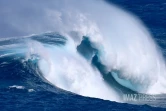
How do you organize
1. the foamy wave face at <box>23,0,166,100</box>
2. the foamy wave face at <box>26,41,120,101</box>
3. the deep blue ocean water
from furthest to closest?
the foamy wave face at <box>23,0,166,100</box> → the foamy wave face at <box>26,41,120,101</box> → the deep blue ocean water

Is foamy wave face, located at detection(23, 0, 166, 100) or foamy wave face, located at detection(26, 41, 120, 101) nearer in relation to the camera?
foamy wave face, located at detection(26, 41, 120, 101)

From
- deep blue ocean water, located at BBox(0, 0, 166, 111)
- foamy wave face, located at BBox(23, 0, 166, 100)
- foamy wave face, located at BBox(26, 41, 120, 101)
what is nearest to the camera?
deep blue ocean water, located at BBox(0, 0, 166, 111)

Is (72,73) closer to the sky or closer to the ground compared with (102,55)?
closer to the ground

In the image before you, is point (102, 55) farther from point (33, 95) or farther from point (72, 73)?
point (33, 95)

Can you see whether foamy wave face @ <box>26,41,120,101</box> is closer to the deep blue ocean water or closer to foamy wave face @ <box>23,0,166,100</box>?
foamy wave face @ <box>23,0,166,100</box>

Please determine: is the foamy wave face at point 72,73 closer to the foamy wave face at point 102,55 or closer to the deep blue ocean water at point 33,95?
the foamy wave face at point 102,55

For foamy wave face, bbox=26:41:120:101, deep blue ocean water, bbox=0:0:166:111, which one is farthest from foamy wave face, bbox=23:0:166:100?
deep blue ocean water, bbox=0:0:166:111

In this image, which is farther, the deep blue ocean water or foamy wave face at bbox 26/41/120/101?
foamy wave face at bbox 26/41/120/101

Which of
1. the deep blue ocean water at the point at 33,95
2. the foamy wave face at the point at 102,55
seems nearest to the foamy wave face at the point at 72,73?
the foamy wave face at the point at 102,55

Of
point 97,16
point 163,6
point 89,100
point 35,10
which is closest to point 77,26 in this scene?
point 97,16

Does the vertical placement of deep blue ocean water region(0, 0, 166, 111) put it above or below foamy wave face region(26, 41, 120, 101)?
below

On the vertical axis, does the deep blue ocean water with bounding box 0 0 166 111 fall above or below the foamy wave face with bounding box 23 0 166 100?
below

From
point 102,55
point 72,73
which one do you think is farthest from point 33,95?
point 102,55
